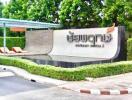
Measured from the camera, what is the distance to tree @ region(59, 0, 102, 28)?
113 ft

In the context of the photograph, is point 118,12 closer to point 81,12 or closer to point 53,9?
point 81,12

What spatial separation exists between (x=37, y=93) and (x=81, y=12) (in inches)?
921

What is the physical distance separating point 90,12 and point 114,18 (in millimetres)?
3296

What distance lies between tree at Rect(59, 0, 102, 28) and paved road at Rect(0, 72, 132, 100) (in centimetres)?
2075

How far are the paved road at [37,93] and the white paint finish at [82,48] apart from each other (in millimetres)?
9163

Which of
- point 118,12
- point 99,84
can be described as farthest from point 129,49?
point 118,12

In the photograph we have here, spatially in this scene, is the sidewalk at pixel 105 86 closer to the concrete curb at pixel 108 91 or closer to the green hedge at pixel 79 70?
the concrete curb at pixel 108 91

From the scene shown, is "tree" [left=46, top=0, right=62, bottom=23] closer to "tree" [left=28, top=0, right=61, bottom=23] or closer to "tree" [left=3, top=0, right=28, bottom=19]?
"tree" [left=28, top=0, right=61, bottom=23]

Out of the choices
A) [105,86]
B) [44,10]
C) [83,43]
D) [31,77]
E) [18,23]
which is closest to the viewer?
[105,86]

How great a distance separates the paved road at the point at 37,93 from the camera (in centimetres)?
1134

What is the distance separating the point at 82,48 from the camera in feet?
82.1

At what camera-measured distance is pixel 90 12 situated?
3475cm

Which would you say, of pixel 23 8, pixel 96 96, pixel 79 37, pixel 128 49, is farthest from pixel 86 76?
pixel 23 8

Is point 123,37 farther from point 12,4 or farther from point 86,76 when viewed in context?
point 12,4
